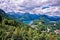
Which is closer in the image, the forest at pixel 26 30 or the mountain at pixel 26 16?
the forest at pixel 26 30

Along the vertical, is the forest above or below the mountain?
below

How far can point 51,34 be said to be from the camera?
691 cm

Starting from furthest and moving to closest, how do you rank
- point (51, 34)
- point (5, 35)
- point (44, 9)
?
point (44, 9) < point (51, 34) < point (5, 35)

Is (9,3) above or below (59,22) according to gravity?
above

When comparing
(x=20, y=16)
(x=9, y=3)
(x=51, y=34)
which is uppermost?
(x=9, y=3)

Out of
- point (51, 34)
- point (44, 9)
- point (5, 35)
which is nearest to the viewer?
point (5, 35)

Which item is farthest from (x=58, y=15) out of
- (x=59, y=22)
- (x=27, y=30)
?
(x=27, y=30)

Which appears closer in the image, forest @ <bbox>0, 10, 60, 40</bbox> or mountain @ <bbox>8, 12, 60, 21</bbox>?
forest @ <bbox>0, 10, 60, 40</bbox>

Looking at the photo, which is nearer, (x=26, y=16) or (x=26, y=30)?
(x=26, y=30)

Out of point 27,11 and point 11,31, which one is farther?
point 27,11

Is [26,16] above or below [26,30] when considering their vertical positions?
above

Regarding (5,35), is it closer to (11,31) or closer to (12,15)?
(11,31)

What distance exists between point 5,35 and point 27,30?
107 centimetres

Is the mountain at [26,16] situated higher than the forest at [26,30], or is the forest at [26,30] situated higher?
the mountain at [26,16]
